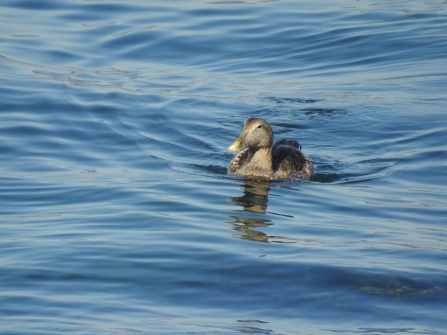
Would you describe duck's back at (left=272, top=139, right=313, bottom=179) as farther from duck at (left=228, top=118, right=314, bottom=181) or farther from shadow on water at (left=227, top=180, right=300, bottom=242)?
shadow on water at (left=227, top=180, right=300, bottom=242)

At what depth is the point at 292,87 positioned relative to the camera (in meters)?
16.6

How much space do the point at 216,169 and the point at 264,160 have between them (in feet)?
2.64

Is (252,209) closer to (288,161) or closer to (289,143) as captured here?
(288,161)

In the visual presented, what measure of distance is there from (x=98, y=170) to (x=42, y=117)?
3196mm

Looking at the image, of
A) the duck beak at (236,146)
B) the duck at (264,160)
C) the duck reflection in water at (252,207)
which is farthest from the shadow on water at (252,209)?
the duck beak at (236,146)

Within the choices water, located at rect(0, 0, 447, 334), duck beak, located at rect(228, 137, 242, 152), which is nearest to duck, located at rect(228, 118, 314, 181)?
duck beak, located at rect(228, 137, 242, 152)

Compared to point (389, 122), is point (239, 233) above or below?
below

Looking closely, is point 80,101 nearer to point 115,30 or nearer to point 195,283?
point 115,30

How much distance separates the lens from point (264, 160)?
12.3 meters

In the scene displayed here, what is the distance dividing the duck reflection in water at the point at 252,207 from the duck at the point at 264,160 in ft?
0.76

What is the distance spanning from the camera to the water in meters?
7.09

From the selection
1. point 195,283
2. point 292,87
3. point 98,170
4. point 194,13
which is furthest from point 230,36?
point 195,283

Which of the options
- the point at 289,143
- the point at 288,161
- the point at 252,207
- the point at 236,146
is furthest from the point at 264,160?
the point at 252,207

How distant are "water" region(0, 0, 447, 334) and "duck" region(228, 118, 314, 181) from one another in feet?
1.07
